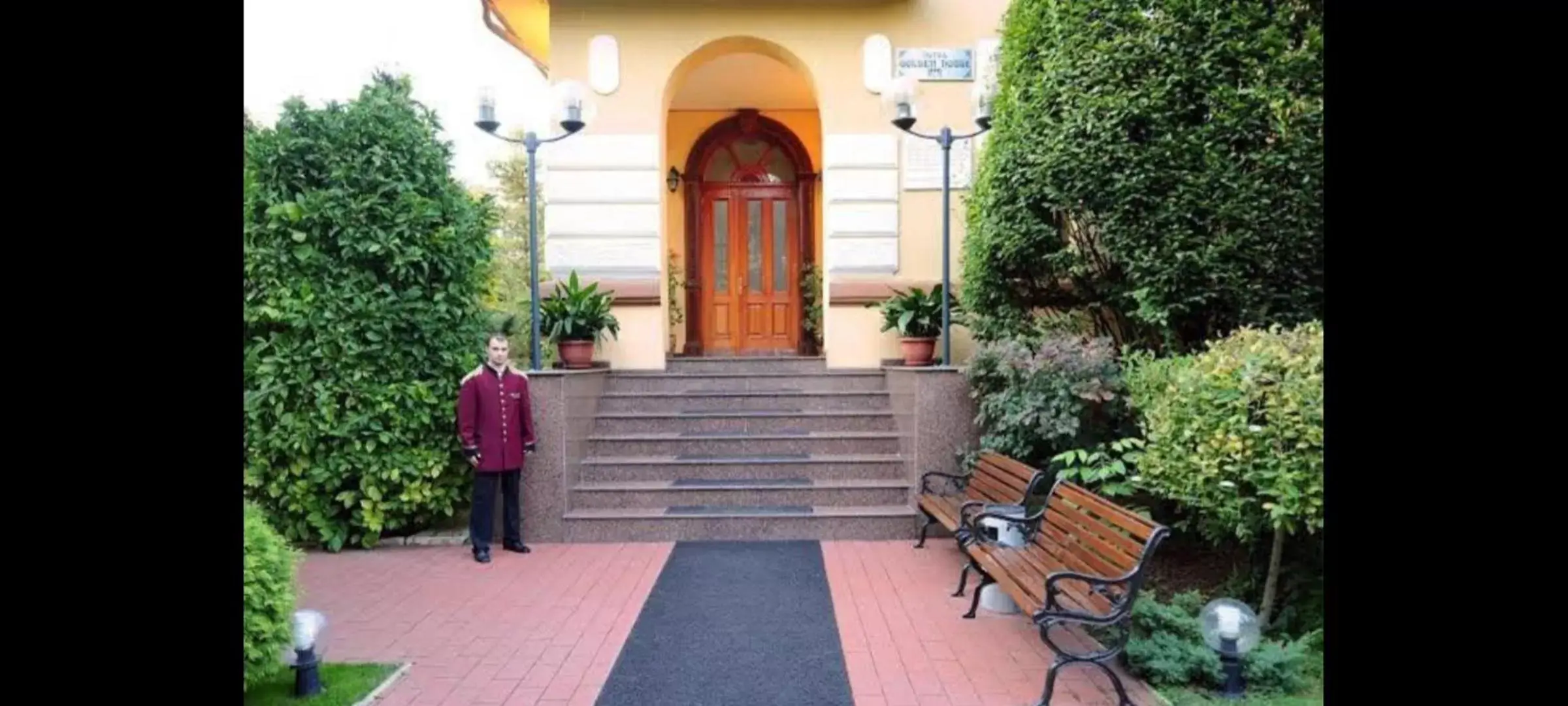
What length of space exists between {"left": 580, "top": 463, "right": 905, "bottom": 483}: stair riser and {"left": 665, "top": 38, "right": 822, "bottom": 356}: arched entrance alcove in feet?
13.2

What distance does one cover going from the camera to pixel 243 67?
1394 mm

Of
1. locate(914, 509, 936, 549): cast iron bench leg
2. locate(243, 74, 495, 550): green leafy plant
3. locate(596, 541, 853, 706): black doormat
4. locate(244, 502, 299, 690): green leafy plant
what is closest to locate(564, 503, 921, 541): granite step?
locate(914, 509, 936, 549): cast iron bench leg

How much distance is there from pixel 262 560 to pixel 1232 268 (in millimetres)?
6553

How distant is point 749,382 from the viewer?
28.3 ft

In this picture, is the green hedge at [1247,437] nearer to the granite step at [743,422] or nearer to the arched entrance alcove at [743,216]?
the granite step at [743,422]

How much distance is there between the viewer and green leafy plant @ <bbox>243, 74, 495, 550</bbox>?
6164 mm

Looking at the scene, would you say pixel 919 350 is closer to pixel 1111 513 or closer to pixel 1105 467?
pixel 1105 467

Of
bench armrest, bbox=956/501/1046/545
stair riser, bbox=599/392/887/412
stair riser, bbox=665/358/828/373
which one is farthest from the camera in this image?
stair riser, bbox=665/358/828/373

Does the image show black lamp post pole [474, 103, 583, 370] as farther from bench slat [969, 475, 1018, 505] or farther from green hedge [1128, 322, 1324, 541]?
green hedge [1128, 322, 1324, 541]

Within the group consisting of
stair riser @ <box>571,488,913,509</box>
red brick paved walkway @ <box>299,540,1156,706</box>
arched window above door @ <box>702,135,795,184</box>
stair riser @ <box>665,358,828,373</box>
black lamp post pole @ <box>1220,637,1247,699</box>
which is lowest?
red brick paved walkway @ <box>299,540,1156,706</box>

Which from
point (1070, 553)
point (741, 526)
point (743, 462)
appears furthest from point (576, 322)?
point (1070, 553)

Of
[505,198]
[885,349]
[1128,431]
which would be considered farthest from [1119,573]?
[505,198]

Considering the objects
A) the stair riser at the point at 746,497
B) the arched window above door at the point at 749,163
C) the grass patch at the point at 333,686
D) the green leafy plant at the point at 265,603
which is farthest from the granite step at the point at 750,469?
the arched window above door at the point at 749,163
